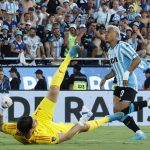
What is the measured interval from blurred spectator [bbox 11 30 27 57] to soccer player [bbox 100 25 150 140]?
9.60 m

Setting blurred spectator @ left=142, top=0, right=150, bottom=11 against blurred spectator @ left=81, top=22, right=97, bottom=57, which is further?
blurred spectator @ left=142, top=0, right=150, bottom=11

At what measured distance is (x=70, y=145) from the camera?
43.2 feet

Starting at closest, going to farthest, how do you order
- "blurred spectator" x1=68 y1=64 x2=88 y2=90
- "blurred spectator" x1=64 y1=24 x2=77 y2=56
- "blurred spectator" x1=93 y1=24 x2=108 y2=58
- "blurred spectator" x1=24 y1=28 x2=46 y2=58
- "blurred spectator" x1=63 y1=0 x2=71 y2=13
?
1. "blurred spectator" x1=68 y1=64 x2=88 y2=90
2. "blurred spectator" x1=24 y1=28 x2=46 y2=58
3. "blurred spectator" x1=64 y1=24 x2=77 y2=56
4. "blurred spectator" x1=93 y1=24 x2=108 y2=58
5. "blurred spectator" x1=63 y1=0 x2=71 y2=13

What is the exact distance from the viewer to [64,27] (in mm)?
26234

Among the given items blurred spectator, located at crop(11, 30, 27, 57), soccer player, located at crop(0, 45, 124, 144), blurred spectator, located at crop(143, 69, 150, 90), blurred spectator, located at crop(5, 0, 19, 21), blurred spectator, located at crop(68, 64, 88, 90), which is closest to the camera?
soccer player, located at crop(0, 45, 124, 144)

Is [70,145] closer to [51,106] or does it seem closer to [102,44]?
[51,106]

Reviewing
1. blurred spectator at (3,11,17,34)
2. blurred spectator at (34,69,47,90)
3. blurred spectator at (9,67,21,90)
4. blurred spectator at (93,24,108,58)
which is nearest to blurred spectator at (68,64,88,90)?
blurred spectator at (34,69,47,90)

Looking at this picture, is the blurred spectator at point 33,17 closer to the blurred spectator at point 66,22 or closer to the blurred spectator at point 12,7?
the blurred spectator at point 12,7

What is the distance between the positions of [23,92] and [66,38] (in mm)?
4933

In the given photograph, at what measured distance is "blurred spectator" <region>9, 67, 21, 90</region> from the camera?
23219 mm

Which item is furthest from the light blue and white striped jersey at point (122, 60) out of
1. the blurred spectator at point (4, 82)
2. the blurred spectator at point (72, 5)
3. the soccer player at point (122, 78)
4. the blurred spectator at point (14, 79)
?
the blurred spectator at point (72, 5)

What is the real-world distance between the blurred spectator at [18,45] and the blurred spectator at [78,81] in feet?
6.56

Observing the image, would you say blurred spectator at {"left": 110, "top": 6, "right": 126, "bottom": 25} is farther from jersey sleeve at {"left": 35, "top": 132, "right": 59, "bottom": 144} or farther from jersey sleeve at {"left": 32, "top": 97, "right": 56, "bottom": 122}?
jersey sleeve at {"left": 35, "top": 132, "right": 59, "bottom": 144}

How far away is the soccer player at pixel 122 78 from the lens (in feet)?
48.1
